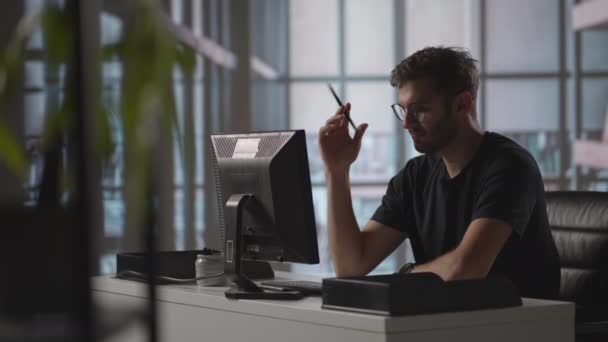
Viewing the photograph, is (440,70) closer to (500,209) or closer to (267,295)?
(500,209)

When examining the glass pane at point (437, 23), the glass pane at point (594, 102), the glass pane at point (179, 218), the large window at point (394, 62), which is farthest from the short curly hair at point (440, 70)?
the glass pane at point (594, 102)

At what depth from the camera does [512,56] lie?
609 centimetres

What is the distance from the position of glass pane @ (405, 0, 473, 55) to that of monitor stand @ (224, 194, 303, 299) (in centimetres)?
412

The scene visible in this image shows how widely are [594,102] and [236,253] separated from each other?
445cm

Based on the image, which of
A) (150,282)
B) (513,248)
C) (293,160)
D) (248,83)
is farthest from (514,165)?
(248,83)

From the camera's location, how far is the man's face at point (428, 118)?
231cm

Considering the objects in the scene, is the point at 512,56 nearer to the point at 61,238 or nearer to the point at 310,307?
the point at 310,307

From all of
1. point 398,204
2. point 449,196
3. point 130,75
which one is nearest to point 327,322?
point 449,196

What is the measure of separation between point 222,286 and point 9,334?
72.6 inches

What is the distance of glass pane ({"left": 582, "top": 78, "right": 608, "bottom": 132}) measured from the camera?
235 inches

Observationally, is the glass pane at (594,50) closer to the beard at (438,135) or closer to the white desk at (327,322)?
the beard at (438,135)

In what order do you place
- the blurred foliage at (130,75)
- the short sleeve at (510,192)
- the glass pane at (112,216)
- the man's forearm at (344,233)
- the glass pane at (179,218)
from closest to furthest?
the blurred foliage at (130,75) → the short sleeve at (510,192) → the man's forearm at (344,233) → the glass pane at (112,216) → the glass pane at (179,218)

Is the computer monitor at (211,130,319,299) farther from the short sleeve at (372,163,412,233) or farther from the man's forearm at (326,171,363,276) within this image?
the short sleeve at (372,163,412,233)

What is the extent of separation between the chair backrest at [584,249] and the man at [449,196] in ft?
0.57
